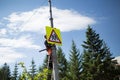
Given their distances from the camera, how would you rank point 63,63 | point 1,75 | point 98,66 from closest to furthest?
point 98,66
point 63,63
point 1,75

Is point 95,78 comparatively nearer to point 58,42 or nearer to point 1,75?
point 58,42

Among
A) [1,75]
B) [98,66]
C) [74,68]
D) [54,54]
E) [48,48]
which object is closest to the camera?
[54,54]

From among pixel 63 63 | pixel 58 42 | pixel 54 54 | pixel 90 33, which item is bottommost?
pixel 54 54

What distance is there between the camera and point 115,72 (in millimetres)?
37062

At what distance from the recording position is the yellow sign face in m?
7.04

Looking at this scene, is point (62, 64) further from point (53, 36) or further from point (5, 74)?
point (53, 36)

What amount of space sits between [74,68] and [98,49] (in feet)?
29.8

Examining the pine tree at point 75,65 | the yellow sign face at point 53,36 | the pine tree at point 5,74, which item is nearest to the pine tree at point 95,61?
the pine tree at point 75,65

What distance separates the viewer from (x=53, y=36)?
7.13m

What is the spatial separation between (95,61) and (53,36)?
29.2m

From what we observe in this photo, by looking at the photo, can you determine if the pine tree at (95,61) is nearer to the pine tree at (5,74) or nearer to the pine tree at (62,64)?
the pine tree at (62,64)

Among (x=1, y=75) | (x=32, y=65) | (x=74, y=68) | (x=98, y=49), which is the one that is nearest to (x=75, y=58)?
(x=74, y=68)

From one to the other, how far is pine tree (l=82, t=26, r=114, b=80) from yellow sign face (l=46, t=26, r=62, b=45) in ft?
94.4

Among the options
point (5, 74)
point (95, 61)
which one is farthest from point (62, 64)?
point (5, 74)
